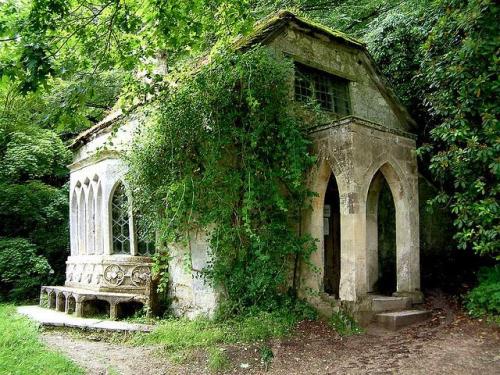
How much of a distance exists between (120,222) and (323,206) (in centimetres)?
449

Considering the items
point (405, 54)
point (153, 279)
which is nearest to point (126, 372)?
point (153, 279)

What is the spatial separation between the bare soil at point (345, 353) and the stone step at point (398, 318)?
13 centimetres

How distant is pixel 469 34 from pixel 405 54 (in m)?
4.02

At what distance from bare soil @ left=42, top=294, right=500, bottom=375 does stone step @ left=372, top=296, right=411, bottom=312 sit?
0.51m

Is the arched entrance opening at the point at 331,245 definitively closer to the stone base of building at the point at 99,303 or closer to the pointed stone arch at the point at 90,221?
the stone base of building at the point at 99,303

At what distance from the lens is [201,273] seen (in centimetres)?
791

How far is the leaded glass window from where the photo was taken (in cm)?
969

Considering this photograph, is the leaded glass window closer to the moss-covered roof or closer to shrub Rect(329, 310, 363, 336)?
the moss-covered roof

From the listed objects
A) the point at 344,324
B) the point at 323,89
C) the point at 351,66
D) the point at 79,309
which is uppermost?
the point at 351,66

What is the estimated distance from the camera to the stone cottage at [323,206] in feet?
24.6

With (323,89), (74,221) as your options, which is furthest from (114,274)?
(323,89)

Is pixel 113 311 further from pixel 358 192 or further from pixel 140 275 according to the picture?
pixel 358 192

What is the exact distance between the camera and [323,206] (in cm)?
838

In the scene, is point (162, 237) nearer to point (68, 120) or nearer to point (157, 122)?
point (157, 122)
